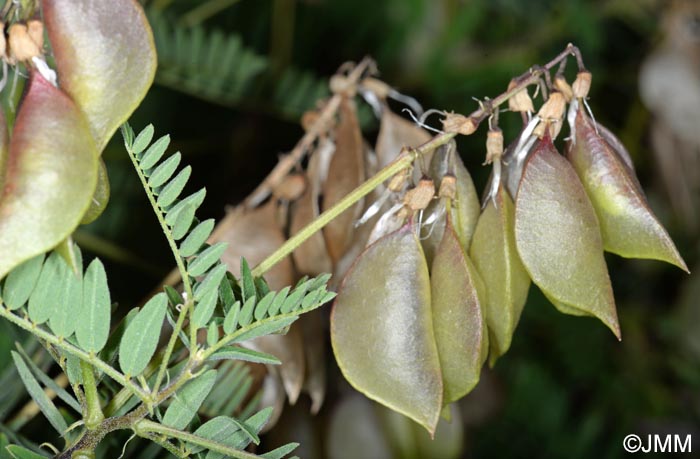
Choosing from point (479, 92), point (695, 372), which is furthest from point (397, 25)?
point (695, 372)

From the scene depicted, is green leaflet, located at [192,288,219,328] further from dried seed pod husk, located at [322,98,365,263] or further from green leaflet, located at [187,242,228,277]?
dried seed pod husk, located at [322,98,365,263]

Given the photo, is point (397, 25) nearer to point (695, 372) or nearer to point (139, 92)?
point (695, 372)

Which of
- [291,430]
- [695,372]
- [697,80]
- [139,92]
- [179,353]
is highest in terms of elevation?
[139,92]

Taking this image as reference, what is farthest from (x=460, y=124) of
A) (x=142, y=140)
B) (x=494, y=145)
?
(x=142, y=140)

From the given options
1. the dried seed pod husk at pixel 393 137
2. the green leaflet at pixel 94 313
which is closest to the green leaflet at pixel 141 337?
the green leaflet at pixel 94 313

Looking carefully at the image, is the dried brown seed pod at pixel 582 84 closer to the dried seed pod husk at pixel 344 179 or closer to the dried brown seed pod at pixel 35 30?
the dried seed pod husk at pixel 344 179

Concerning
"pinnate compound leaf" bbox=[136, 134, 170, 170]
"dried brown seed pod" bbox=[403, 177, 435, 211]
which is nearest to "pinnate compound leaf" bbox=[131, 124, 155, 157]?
"pinnate compound leaf" bbox=[136, 134, 170, 170]
